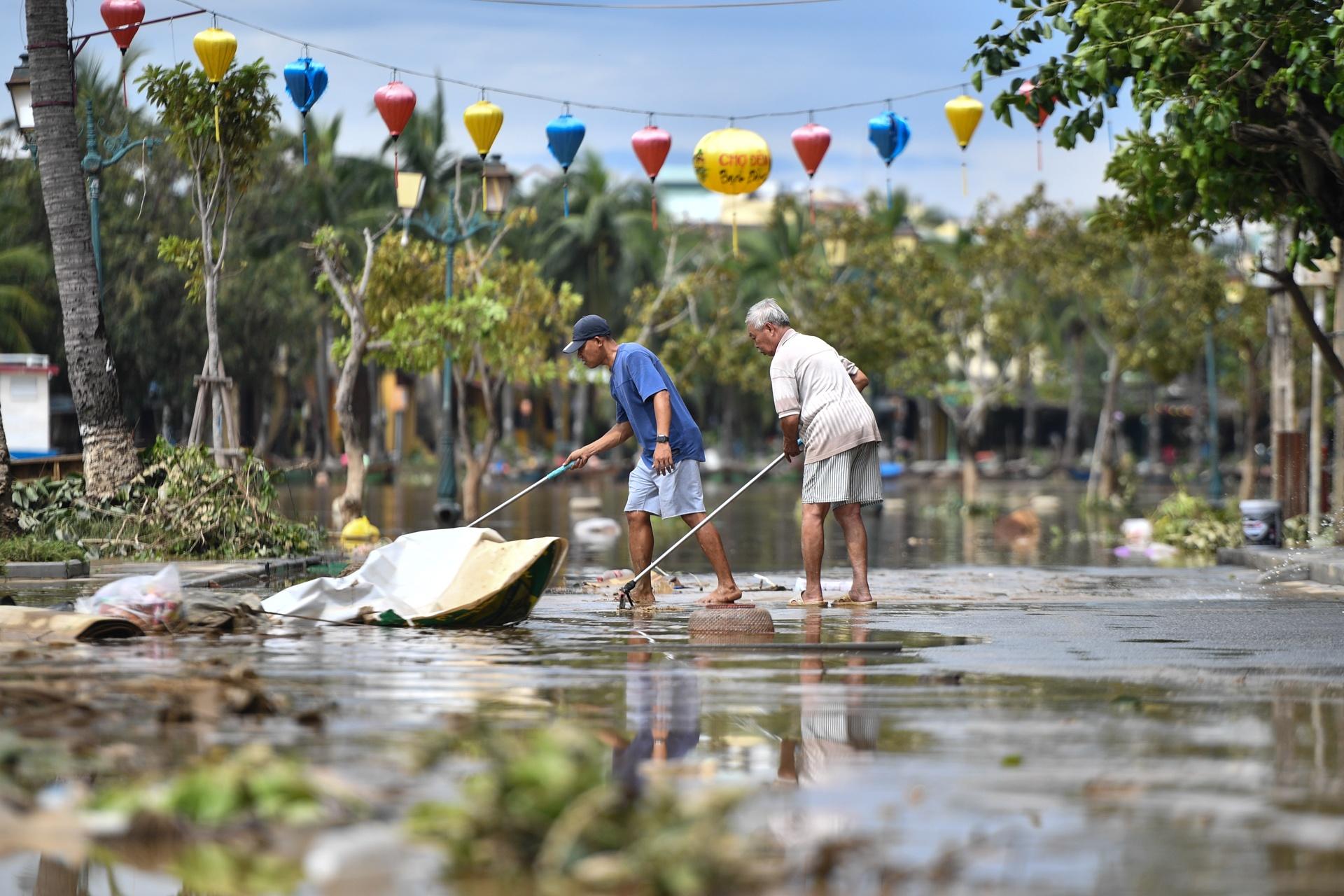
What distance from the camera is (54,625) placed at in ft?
31.3

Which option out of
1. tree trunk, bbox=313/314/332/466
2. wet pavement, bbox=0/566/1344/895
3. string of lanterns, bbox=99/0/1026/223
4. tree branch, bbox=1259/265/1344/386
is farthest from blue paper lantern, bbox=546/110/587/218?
tree trunk, bbox=313/314/332/466

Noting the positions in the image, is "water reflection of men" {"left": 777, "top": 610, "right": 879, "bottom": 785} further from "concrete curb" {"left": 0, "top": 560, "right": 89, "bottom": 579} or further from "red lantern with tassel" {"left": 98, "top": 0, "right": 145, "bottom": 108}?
"red lantern with tassel" {"left": 98, "top": 0, "right": 145, "bottom": 108}

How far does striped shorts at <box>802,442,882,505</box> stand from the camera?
12359 mm

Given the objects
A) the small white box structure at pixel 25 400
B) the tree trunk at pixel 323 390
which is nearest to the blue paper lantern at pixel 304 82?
the small white box structure at pixel 25 400

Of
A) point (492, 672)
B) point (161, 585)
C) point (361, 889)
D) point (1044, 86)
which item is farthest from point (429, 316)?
point (361, 889)

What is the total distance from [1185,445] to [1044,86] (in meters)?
78.9

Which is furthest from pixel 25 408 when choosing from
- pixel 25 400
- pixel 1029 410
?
pixel 1029 410

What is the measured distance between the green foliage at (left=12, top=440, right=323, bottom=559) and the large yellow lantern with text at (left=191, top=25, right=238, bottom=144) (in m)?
4.18

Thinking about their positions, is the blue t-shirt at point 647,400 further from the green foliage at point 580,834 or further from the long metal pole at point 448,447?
the long metal pole at point 448,447

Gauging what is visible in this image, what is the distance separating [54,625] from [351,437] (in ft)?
52.2

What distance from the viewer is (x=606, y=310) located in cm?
6506

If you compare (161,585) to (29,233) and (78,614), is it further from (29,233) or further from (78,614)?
(29,233)

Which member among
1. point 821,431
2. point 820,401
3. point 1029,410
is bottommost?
point 821,431

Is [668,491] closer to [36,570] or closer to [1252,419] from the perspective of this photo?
[36,570]
